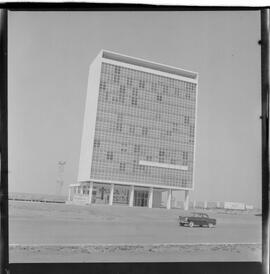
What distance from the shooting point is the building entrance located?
→ 4613 centimetres

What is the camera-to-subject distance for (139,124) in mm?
39250

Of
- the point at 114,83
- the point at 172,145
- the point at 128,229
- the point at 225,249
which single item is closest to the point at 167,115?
the point at 172,145

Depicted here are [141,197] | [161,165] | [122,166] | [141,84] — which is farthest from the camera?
[141,197]

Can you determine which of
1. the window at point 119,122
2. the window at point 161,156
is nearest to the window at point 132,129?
the window at point 119,122

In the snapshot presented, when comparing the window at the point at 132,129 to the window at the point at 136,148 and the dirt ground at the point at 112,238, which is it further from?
the dirt ground at the point at 112,238

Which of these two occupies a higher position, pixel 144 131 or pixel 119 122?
pixel 119 122

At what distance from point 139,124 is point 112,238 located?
21.8 meters

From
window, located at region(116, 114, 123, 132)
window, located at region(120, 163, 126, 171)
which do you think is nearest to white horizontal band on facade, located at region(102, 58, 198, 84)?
window, located at region(116, 114, 123, 132)

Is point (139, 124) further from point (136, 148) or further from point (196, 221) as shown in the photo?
point (196, 221)

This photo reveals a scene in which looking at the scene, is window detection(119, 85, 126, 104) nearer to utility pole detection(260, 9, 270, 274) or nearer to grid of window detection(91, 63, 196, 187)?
grid of window detection(91, 63, 196, 187)

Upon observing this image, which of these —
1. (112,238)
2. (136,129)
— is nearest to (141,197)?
(136,129)

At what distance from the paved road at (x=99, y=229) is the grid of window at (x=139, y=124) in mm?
10683

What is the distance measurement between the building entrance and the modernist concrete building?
8.83 ft

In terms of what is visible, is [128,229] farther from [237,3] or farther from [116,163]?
[237,3]
